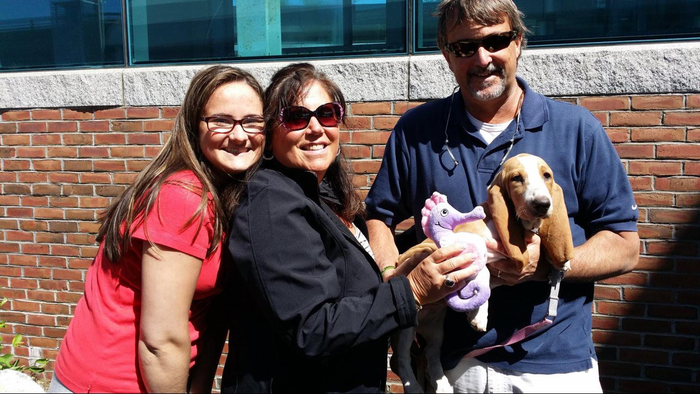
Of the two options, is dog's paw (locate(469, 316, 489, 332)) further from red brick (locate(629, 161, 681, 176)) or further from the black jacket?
red brick (locate(629, 161, 681, 176))

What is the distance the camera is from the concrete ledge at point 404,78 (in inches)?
146

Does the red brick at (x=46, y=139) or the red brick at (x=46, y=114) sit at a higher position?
the red brick at (x=46, y=114)

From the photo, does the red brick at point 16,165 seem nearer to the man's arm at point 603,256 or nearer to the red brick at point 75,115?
the red brick at point 75,115

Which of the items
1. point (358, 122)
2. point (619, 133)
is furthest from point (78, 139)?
point (619, 133)

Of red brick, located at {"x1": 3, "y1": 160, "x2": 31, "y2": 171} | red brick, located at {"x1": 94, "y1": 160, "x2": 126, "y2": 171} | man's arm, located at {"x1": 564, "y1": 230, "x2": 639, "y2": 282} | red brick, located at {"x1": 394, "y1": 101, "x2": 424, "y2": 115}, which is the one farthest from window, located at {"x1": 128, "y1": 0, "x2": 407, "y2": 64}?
man's arm, located at {"x1": 564, "y1": 230, "x2": 639, "y2": 282}

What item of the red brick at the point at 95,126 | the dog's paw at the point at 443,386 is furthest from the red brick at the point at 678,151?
the red brick at the point at 95,126

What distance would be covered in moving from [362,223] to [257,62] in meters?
2.36

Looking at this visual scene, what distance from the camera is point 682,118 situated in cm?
370

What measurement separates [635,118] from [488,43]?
6.18ft

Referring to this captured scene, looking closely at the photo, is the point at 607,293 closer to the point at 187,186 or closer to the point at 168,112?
the point at 187,186

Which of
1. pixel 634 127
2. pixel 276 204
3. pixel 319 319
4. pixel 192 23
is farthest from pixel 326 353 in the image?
pixel 192 23

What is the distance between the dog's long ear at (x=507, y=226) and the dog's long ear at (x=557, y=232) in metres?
0.09

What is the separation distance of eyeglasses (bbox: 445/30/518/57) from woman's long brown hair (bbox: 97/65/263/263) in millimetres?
889

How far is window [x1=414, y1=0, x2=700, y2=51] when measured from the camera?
379cm
